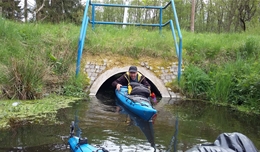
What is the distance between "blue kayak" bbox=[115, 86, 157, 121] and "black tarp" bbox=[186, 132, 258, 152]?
3.22m

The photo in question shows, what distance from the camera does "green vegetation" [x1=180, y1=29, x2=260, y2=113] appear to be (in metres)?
8.13

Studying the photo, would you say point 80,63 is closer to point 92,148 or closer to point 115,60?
point 115,60

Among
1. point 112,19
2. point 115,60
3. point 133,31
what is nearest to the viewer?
point 115,60

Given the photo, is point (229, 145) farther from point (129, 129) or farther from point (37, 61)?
point (37, 61)

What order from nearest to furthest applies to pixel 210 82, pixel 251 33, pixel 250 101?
pixel 250 101
pixel 210 82
pixel 251 33

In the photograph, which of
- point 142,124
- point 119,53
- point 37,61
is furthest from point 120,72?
point 142,124

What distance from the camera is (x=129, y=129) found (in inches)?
217

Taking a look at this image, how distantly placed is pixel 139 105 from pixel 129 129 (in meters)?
0.95

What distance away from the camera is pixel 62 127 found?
207 inches

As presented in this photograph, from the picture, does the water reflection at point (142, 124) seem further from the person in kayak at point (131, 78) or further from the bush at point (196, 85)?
the bush at point (196, 85)

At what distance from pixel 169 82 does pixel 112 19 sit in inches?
663

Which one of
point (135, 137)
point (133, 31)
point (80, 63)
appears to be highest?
point (133, 31)

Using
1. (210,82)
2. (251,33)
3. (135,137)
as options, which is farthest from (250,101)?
(251,33)

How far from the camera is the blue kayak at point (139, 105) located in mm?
5985
